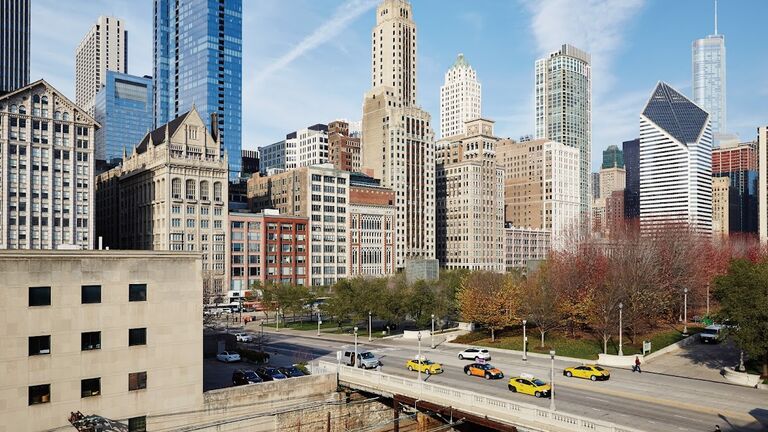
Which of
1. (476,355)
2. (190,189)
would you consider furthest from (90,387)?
(190,189)

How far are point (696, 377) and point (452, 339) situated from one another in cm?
3293

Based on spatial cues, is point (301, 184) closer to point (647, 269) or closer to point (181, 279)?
point (647, 269)

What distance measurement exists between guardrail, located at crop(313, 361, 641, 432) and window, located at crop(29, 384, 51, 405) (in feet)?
75.9

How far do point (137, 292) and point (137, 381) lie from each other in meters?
6.34

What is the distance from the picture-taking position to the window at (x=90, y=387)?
41750mm

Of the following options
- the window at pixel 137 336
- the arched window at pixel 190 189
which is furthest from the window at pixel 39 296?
the arched window at pixel 190 189

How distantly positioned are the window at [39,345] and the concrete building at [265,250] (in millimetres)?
92525

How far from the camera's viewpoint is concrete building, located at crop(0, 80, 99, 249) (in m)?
109

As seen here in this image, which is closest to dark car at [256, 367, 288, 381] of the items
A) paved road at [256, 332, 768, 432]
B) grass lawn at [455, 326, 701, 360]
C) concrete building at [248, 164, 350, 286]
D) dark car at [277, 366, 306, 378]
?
dark car at [277, 366, 306, 378]

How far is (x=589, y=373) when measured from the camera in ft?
182

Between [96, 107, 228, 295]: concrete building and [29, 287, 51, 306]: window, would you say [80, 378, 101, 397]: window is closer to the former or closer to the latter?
[29, 287, 51, 306]: window

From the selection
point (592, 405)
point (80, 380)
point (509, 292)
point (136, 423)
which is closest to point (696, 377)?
point (592, 405)

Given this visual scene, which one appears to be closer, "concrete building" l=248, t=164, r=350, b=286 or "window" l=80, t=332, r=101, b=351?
"window" l=80, t=332, r=101, b=351

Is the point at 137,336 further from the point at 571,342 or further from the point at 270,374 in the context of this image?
the point at 571,342
